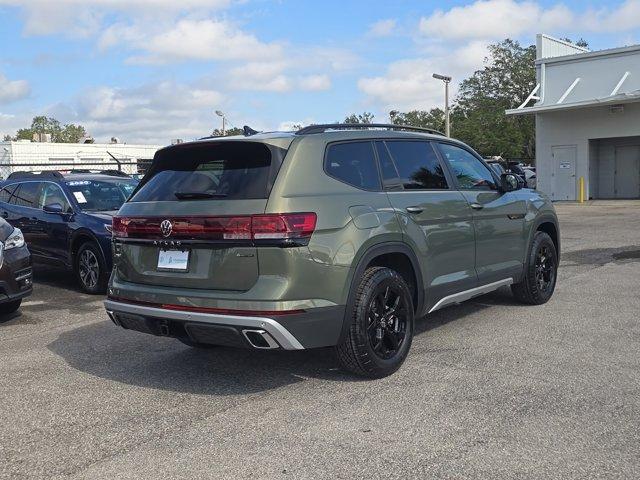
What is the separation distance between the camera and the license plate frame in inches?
176

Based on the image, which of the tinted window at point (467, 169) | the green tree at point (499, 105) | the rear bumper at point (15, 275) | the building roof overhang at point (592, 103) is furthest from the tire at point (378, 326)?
the green tree at point (499, 105)

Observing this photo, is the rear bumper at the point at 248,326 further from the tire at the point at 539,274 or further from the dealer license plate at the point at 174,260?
the tire at the point at 539,274

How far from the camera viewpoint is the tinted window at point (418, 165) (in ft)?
17.4

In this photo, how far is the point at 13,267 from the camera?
273 inches

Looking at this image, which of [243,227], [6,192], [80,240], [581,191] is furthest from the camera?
[581,191]

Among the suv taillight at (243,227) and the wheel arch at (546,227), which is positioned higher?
the suv taillight at (243,227)

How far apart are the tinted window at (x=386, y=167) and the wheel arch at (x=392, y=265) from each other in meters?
0.52

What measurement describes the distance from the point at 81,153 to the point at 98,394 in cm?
4017

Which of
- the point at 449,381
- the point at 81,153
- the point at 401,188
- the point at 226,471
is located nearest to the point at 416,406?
the point at 449,381

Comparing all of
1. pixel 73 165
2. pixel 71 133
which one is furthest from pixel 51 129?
pixel 73 165

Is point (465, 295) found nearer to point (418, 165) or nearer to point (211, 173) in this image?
point (418, 165)

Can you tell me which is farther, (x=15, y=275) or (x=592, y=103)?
(x=592, y=103)

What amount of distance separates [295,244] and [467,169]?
2636 mm

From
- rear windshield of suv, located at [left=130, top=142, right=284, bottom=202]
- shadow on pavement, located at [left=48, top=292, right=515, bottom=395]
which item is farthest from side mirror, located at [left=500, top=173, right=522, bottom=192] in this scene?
rear windshield of suv, located at [left=130, top=142, right=284, bottom=202]
